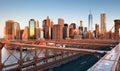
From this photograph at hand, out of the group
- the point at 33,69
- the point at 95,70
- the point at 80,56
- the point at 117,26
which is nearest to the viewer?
the point at 95,70

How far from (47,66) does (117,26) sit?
57272 millimetres

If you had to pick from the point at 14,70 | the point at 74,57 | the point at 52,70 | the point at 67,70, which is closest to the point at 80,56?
the point at 74,57

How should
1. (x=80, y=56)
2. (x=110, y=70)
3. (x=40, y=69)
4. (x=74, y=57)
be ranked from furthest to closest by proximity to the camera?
(x=80, y=56)
(x=74, y=57)
(x=40, y=69)
(x=110, y=70)

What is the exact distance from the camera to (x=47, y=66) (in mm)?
31609

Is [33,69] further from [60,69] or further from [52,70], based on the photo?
[60,69]

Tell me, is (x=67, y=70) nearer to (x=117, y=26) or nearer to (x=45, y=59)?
(x=45, y=59)

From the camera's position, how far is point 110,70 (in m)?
5.84

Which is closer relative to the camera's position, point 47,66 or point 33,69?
point 33,69

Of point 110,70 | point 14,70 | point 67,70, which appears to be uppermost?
point 110,70

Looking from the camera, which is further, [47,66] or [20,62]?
[47,66]

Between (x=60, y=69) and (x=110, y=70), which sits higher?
(x=110, y=70)

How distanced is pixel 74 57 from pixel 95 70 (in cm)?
4496

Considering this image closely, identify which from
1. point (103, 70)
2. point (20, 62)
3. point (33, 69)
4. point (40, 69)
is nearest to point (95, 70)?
point (103, 70)

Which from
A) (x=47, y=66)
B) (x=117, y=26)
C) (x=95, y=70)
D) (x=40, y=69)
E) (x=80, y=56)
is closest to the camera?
(x=95, y=70)
